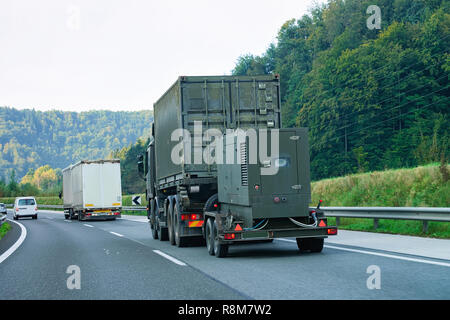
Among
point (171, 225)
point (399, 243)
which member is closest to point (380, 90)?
point (171, 225)

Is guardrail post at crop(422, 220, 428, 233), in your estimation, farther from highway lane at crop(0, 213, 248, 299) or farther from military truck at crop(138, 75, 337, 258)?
highway lane at crop(0, 213, 248, 299)

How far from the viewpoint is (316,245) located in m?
12.2

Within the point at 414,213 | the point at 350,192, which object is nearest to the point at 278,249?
the point at 414,213

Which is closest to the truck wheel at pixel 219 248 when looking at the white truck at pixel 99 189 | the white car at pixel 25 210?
the white truck at pixel 99 189

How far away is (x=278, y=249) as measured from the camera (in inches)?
532

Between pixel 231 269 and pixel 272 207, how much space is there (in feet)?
5.89

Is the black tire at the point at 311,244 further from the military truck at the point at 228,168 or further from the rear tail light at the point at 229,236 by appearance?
the rear tail light at the point at 229,236

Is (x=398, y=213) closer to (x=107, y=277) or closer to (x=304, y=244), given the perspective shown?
(x=304, y=244)

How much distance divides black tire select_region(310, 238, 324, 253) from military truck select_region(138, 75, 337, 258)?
2cm

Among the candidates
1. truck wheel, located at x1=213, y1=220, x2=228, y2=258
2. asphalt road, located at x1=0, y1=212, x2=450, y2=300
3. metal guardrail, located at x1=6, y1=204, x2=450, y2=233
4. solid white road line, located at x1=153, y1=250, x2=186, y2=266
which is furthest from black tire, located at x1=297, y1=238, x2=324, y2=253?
metal guardrail, located at x1=6, y1=204, x2=450, y2=233

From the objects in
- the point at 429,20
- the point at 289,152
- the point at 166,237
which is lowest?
the point at 166,237

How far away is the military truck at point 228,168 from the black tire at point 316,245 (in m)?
0.02

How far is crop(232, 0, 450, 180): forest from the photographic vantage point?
2274 inches

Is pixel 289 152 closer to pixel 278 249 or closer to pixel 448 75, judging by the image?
pixel 278 249
